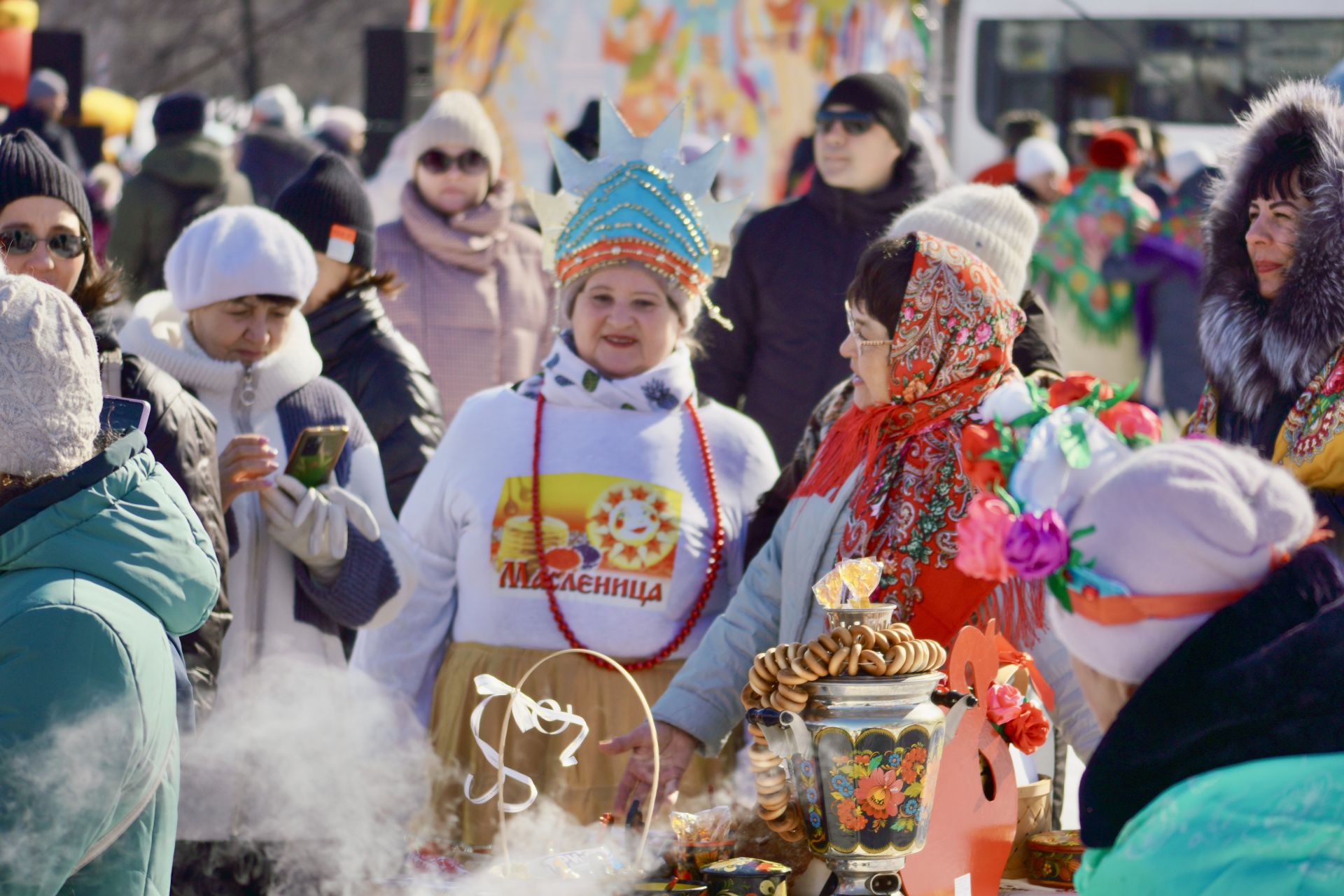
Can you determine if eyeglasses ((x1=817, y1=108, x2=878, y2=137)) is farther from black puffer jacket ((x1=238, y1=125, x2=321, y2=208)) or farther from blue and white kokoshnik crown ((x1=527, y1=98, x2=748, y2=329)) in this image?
black puffer jacket ((x1=238, y1=125, x2=321, y2=208))

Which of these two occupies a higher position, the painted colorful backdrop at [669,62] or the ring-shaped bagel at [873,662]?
the painted colorful backdrop at [669,62]

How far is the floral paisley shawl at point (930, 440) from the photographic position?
3.12 m

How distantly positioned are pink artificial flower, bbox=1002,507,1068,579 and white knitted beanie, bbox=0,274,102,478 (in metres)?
1.19

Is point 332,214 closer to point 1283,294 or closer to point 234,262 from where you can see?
point 234,262

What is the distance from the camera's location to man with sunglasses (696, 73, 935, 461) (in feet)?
17.8

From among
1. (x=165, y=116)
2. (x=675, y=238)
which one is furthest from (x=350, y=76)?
(x=675, y=238)

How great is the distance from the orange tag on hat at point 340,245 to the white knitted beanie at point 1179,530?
3.50 meters

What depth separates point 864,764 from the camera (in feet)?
8.37

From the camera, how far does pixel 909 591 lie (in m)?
3.12

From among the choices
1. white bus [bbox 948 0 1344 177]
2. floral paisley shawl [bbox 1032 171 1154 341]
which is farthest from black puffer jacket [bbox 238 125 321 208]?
white bus [bbox 948 0 1344 177]

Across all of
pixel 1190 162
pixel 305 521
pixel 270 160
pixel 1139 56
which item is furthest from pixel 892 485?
pixel 1139 56

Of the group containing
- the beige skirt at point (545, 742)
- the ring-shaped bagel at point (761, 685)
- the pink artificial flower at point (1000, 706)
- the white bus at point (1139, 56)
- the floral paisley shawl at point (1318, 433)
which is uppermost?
the white bus at point (1139, 56)

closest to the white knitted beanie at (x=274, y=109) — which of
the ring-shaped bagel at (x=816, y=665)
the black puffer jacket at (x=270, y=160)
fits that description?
the black puffer jacket at (x=270, y=160)

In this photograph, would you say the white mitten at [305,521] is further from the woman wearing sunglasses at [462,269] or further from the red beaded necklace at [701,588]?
the woman wearing sunglasses at [462,269]
